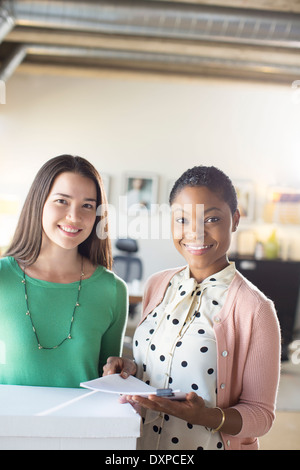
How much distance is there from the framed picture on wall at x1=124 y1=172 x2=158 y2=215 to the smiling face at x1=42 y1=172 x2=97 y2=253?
480 centimetres

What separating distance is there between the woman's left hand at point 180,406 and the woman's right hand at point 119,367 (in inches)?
6.8

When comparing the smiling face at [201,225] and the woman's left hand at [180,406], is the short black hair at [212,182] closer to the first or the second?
the smiling face at [201,225]

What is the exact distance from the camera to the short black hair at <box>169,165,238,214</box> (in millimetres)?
1100

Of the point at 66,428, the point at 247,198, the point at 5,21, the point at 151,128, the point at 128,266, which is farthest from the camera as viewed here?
the point at 247,198

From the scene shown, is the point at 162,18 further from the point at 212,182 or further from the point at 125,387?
the point at 125,387

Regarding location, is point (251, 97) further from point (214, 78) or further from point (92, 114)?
point (92, 114)

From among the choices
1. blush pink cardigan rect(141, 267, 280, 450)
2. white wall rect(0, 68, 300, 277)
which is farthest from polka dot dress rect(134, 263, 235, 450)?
white wall rect(0, 68, 300, 277)

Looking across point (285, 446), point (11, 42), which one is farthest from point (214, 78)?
point (285, 446)

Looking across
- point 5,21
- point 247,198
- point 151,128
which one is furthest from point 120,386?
point 247,198

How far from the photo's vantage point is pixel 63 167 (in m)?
1.21

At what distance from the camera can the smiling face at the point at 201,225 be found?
1.08 m

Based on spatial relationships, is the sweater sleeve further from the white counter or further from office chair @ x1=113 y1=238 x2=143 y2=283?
office chair @ x1=113 y1=238 x2=143 y2=283

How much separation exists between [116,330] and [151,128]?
4.99 metres

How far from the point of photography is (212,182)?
1.10m
